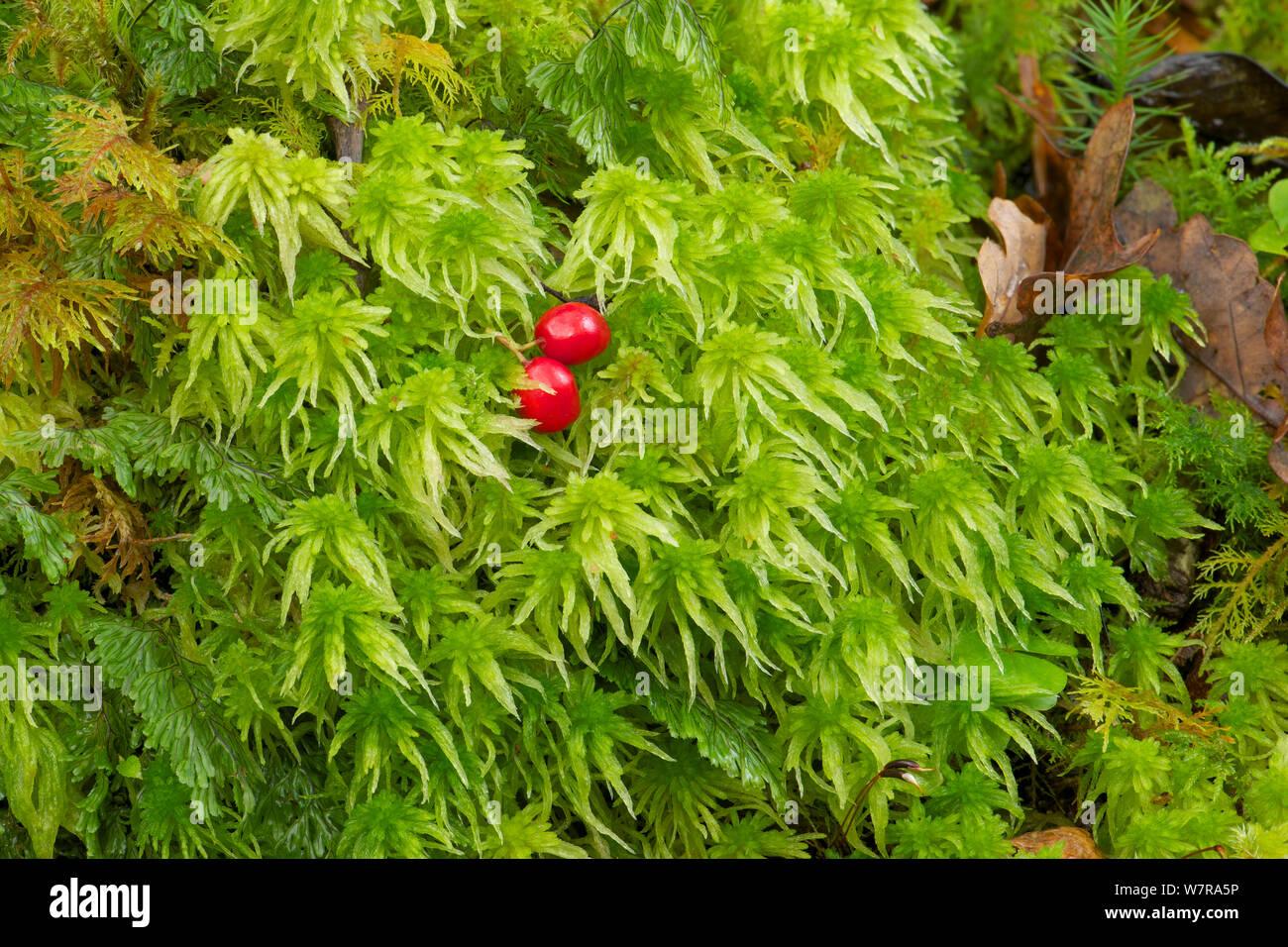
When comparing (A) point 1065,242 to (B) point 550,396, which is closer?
(B) point 550,396

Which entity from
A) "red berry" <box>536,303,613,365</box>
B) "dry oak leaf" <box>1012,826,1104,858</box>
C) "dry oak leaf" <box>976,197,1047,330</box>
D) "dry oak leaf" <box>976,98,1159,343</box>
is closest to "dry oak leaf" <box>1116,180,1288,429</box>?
"dry oak leaf" <box>976,98,1159,343</box>

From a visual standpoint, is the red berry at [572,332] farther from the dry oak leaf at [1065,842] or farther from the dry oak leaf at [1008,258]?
the dry oak leaf at [1065,842]

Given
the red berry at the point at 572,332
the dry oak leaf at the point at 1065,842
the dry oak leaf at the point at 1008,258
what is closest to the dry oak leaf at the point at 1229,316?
the dry oak leaf at the point at 1008,258

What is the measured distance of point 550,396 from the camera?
1904 mm

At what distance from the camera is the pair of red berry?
1909 millimetres

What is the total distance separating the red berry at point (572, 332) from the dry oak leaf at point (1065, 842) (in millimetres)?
1092

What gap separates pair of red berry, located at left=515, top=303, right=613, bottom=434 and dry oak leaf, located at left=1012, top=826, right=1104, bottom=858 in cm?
104

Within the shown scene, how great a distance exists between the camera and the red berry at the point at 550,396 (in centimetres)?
190

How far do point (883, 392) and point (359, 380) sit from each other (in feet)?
3.02

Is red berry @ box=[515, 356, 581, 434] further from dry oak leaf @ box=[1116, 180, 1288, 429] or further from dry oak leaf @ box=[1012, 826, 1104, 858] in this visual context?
dry oak leaf @ box=[1116, 180, 1288, 429]

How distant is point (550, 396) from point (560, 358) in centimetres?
9

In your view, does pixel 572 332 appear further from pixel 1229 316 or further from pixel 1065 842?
pixel 1229 316

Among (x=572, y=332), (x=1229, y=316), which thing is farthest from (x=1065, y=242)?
(x=572, y=332)
